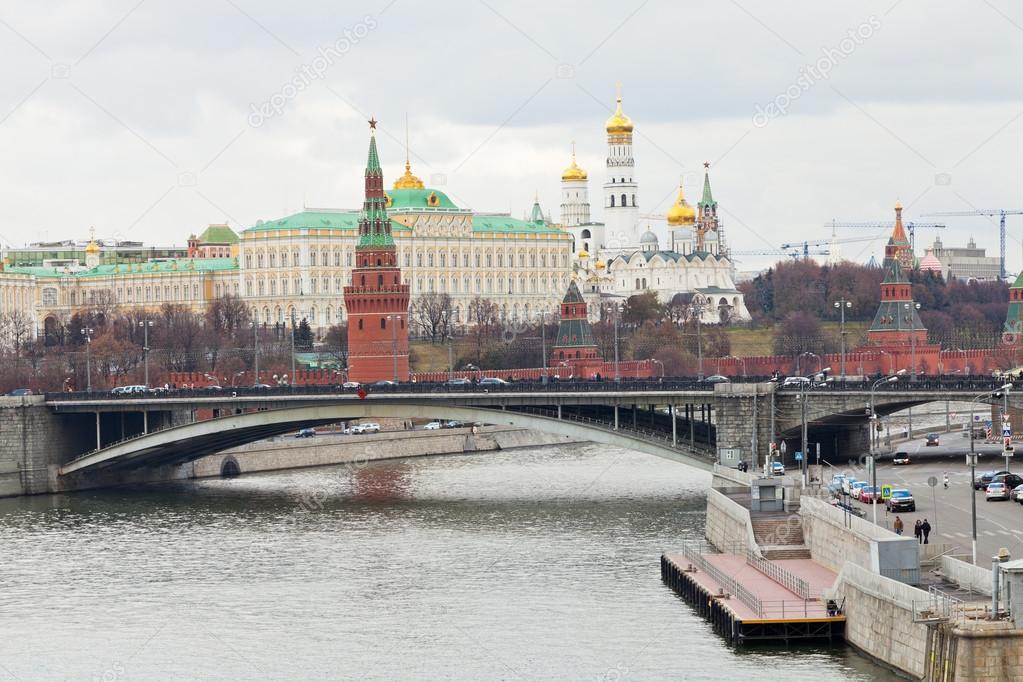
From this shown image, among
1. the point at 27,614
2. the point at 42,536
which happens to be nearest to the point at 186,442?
the point at 42,536

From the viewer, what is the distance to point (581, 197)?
196 metres

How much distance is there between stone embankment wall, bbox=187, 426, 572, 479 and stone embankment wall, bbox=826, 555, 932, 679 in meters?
42.3

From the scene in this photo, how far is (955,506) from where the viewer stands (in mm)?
46062

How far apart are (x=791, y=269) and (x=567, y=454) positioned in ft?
283

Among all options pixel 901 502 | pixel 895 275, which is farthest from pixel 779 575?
pixel 895 275

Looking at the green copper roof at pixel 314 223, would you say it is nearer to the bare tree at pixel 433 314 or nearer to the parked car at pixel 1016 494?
the bare tree at pixel 433 314

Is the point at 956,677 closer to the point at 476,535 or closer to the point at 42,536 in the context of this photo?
the point at 476,535

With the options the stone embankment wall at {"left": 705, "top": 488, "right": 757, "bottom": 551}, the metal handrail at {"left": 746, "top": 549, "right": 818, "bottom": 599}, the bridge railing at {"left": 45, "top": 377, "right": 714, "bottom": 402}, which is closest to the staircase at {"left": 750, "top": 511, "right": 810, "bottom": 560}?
the stone embankment wall at {"left": 705, "top": 488, "right": 757, "bottom": 551}

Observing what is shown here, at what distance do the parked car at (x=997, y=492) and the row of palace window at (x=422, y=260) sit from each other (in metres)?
104

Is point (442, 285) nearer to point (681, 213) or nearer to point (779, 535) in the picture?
point (681, 213)

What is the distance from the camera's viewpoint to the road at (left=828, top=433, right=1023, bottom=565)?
3994 cm

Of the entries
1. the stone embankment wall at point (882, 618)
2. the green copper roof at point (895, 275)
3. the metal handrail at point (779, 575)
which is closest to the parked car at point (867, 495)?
the metal handrail at point (779, 575)

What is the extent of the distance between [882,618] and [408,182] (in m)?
118

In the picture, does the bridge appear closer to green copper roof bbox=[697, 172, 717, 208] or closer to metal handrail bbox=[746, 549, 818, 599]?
metal handrail bbox=[746, 549, 818, 599]
